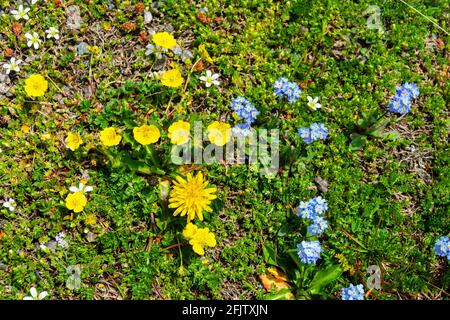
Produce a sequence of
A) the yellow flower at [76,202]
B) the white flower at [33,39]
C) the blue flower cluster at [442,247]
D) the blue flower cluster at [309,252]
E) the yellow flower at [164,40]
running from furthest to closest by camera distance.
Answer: the white flower at [33,39] → the yellow flower at [164,40] → the blue flower cluster at [442,247] → the yellow flower at [76,202] → the blue flower cluster at [309,252]

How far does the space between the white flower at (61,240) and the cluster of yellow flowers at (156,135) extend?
685 mm

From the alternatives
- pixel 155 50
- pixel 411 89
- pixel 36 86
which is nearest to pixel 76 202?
pixel 36 86

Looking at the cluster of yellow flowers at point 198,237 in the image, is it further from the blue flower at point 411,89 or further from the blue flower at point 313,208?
the blue flower at point 411,89

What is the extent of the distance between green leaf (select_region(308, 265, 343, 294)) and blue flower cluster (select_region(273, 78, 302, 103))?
1418mm

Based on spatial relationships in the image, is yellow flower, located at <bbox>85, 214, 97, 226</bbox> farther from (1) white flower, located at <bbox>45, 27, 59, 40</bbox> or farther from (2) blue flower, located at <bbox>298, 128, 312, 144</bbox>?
(2) blue flower, located at <bbox>298, 128, 312, 144</bbox>

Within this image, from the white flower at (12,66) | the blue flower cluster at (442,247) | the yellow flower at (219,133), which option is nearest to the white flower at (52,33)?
the white flower at (12,66)

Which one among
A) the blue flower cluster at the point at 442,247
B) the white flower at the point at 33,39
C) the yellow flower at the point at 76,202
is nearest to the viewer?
the yellow flower at the point at 76,202

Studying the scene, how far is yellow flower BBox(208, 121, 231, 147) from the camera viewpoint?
4152mm

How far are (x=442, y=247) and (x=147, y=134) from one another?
8.20ft

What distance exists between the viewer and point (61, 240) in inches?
159

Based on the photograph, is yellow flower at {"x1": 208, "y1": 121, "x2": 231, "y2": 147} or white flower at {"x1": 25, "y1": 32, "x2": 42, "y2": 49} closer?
yellow flower at {"x1": 208, "y1": 121, "x2": 231, "y2": 147}

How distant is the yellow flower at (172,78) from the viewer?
13.7 feet

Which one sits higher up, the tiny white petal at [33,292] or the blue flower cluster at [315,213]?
the blue flower cluster at [315,213]

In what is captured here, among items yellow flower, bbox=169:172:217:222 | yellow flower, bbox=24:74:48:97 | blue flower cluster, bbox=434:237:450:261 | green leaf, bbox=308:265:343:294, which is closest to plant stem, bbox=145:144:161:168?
yellow flower, bbox=169:172:217:222
